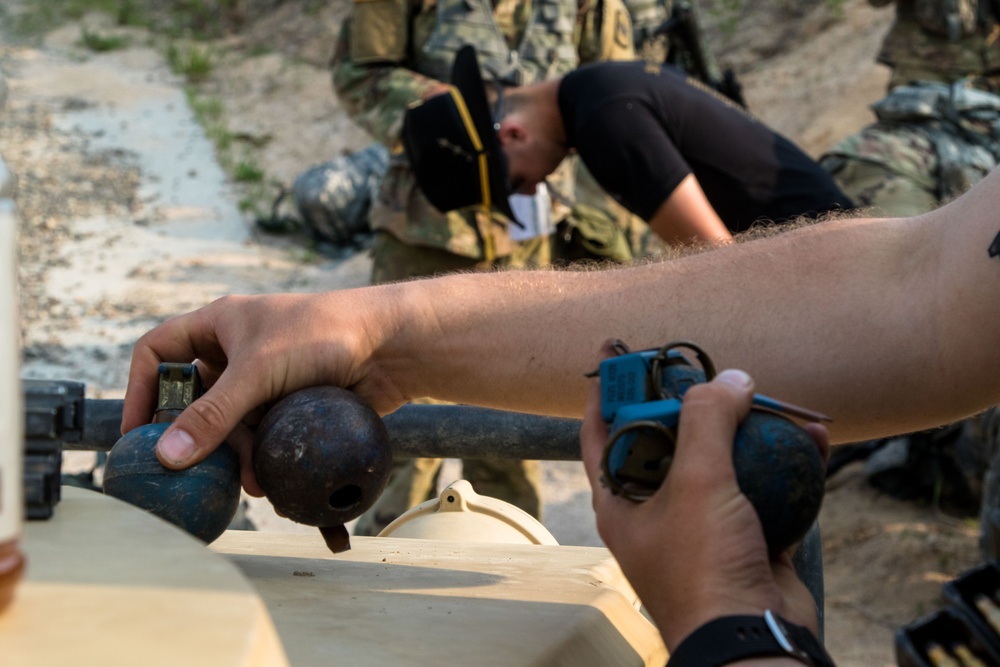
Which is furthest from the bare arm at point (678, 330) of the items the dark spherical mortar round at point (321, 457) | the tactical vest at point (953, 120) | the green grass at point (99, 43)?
the green grass at point (99, 43)

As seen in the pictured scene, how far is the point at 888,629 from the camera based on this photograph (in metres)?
4.39

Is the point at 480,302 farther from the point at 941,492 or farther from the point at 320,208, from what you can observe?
the point at 320,208

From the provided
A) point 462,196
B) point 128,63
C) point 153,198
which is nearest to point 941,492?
point 462,196

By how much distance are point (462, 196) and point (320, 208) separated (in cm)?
491

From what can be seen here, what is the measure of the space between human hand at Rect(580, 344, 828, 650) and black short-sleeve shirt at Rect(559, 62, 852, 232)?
8.33 ft

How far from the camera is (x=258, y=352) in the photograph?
1.68 meters

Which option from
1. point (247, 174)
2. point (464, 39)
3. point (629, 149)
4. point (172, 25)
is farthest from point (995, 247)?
point (172, 25)

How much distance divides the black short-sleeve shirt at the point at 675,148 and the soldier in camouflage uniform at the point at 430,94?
2.40 ft

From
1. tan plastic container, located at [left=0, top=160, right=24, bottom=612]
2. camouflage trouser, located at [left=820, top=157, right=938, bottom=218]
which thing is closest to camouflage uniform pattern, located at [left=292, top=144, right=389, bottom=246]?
camouflage trouser, located at [left=820, top=157, right=938, bottom=218]

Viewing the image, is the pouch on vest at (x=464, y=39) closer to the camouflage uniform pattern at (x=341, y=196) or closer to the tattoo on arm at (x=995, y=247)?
the tattoo on arm at (x=995, y=247)

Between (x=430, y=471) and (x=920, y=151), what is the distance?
2.73m

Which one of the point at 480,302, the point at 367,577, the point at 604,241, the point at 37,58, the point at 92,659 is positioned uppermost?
the point at 92,659

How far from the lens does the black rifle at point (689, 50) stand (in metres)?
6.85

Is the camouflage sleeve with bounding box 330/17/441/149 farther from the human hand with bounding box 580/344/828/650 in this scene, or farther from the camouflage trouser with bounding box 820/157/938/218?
the human hand with bounding box 580/344/828/650
